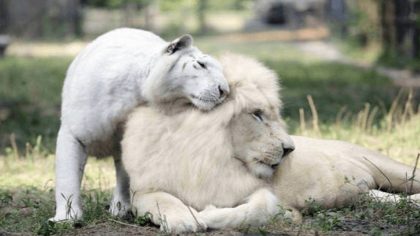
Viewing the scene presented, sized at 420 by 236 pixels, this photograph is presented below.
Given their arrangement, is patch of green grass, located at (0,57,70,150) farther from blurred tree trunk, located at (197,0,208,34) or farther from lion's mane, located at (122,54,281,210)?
blurred tree trunk, located at (197,0,208,34)

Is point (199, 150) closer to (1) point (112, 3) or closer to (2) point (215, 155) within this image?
(2) point (215, 155)

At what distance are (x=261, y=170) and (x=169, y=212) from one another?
1.81 ft

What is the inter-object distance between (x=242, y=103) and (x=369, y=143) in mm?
3176

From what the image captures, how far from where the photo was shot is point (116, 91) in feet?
17.2

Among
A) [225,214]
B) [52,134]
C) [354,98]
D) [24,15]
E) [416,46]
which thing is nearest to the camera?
[225,214]

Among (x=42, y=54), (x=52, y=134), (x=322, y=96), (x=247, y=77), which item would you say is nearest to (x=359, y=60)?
(x=42, y=54)

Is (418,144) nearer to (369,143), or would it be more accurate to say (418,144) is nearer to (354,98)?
(369,143)

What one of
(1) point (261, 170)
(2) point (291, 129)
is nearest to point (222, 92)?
(1) point (261, 170)

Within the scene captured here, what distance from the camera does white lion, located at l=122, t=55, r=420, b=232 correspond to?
4.86 meters

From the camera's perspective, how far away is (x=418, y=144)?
7.80 meters

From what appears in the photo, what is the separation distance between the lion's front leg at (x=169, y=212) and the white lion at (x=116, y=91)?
45 cm

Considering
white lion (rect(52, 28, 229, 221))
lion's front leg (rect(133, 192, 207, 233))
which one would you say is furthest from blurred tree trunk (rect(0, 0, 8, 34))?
lion's front leg (rect(133, 192, 207, 233))

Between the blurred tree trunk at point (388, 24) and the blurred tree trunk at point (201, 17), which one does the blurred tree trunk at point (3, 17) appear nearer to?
the blurred tree trunk at point (388, 24)

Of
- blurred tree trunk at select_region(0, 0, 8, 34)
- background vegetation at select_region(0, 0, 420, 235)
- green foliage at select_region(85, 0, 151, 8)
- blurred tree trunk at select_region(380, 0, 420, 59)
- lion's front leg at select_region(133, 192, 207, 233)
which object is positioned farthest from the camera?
green foliage at select_region(85, 0, 151, 8)
